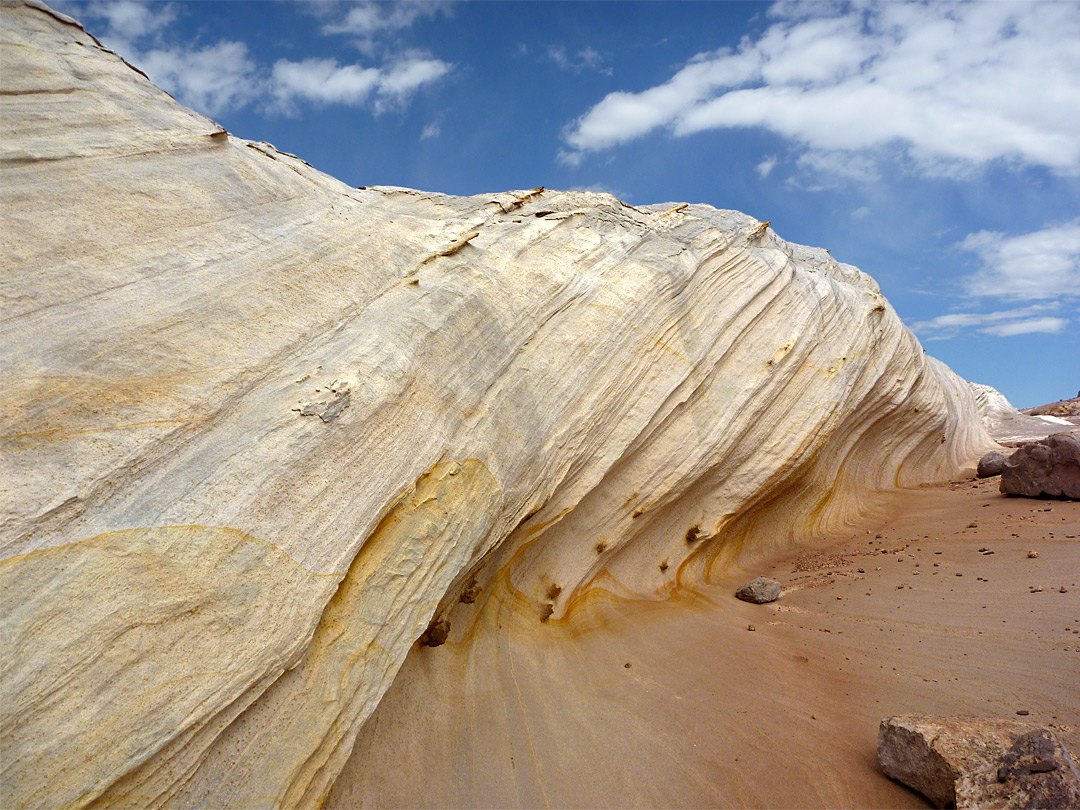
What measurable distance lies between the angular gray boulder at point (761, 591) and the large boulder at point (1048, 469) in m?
4.67

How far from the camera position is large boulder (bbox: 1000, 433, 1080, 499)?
27.2 feet

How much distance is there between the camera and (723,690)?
15.8 ft

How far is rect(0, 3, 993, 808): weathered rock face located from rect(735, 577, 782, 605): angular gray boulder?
0.68 meters

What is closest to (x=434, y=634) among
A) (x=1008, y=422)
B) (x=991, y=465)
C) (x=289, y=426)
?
(x=289, y=426)

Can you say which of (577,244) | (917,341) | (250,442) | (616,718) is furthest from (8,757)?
(917,341)

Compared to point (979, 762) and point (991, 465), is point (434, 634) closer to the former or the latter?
point (979, 762)

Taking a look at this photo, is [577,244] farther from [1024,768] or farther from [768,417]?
[1024,768]

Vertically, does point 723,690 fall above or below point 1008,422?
below

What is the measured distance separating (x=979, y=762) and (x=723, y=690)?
1826 mm

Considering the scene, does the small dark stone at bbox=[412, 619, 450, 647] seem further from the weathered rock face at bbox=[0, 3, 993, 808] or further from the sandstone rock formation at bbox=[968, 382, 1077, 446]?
the sandstone rock formation at bbox=[968, 382, 1077, 446]

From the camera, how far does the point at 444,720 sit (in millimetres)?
4344

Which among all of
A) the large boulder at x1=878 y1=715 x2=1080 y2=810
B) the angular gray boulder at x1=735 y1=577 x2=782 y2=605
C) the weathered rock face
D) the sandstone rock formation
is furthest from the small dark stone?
the sandstone rock formation

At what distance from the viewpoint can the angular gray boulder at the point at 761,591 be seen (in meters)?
6.57

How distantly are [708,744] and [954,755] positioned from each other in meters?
1.44
